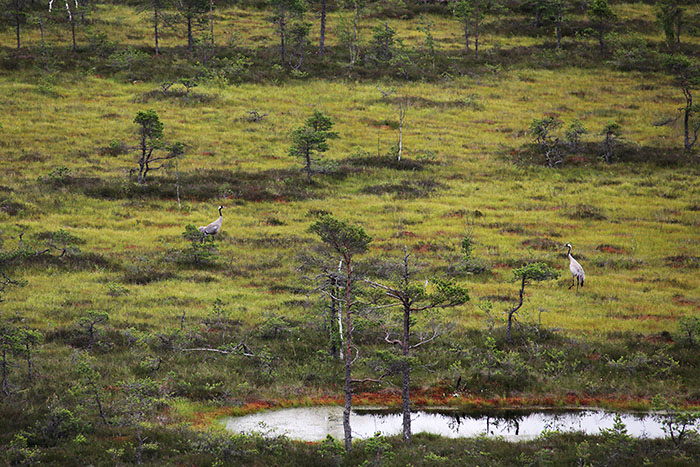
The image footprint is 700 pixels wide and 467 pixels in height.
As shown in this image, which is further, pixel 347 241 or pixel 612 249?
pixel 612 249

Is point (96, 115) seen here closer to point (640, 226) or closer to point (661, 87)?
point (640, 226)

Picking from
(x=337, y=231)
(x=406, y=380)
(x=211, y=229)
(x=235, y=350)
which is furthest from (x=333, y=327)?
(x=211, y=229)

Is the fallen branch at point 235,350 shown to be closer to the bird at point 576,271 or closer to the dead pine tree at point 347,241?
the dead pine tree at point 347,241

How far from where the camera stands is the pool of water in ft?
61.5

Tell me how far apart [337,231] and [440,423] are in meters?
7.93

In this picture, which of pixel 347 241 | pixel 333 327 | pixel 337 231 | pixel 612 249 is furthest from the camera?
pixel 612 249

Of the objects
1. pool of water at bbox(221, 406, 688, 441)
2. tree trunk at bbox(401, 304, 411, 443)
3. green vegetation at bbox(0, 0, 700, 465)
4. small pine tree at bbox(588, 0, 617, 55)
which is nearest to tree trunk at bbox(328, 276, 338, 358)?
green vegetation at bbox(0, 0, 700, 465)

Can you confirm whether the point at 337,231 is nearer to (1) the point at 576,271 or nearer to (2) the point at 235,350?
(2) the point at 235,350

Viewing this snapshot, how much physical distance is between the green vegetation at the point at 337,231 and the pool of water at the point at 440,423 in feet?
2.14

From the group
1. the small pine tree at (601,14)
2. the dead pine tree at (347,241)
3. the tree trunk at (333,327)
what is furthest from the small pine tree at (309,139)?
the small pine tree at (601,14)

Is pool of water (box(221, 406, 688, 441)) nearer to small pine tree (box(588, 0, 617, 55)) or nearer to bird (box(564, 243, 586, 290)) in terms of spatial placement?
bird (box(564, 243, 586, 290))

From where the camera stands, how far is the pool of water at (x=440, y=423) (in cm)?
1875

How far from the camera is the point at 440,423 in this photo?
785 inches

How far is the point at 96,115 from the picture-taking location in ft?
181
